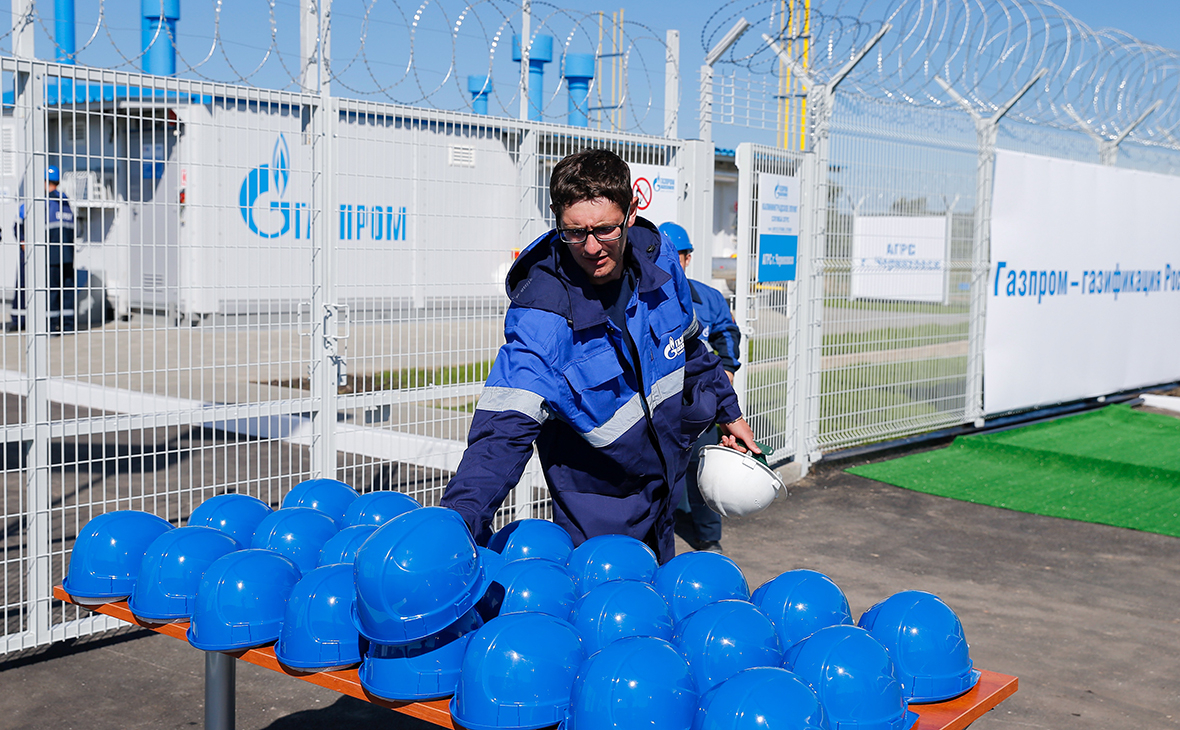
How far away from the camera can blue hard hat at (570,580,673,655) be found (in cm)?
233

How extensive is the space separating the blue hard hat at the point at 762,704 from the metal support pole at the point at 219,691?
1634 mm

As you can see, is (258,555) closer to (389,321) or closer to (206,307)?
(206,307)

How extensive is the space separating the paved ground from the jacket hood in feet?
6.60

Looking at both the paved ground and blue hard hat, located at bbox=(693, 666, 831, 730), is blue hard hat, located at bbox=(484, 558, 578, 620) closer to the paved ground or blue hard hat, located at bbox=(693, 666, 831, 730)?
blue hard hat, located at bbox=(693, 666, 831, 730)

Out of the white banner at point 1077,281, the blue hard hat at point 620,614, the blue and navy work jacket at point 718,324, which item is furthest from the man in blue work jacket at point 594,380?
the white banner at point 1077,281

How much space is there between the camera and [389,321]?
552 cm

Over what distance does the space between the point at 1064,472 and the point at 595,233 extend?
7402 millimetres

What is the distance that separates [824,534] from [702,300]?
188cm

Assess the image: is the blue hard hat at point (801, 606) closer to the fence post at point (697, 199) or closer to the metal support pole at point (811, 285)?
the fence post at point (697, 199)

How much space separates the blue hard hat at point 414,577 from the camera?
2148 mm

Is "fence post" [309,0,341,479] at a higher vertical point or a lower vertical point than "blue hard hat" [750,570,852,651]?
higher

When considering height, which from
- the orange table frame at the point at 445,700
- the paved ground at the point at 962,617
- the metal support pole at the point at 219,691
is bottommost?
the paved ground at the point at 962,617

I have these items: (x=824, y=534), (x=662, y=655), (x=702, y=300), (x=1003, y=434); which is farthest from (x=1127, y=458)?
(x=662, y=655)

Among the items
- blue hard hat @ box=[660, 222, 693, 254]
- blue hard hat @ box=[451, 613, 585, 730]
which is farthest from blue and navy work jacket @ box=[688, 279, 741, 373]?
blue hard hat @ box=[451, 613, 585, 730]
